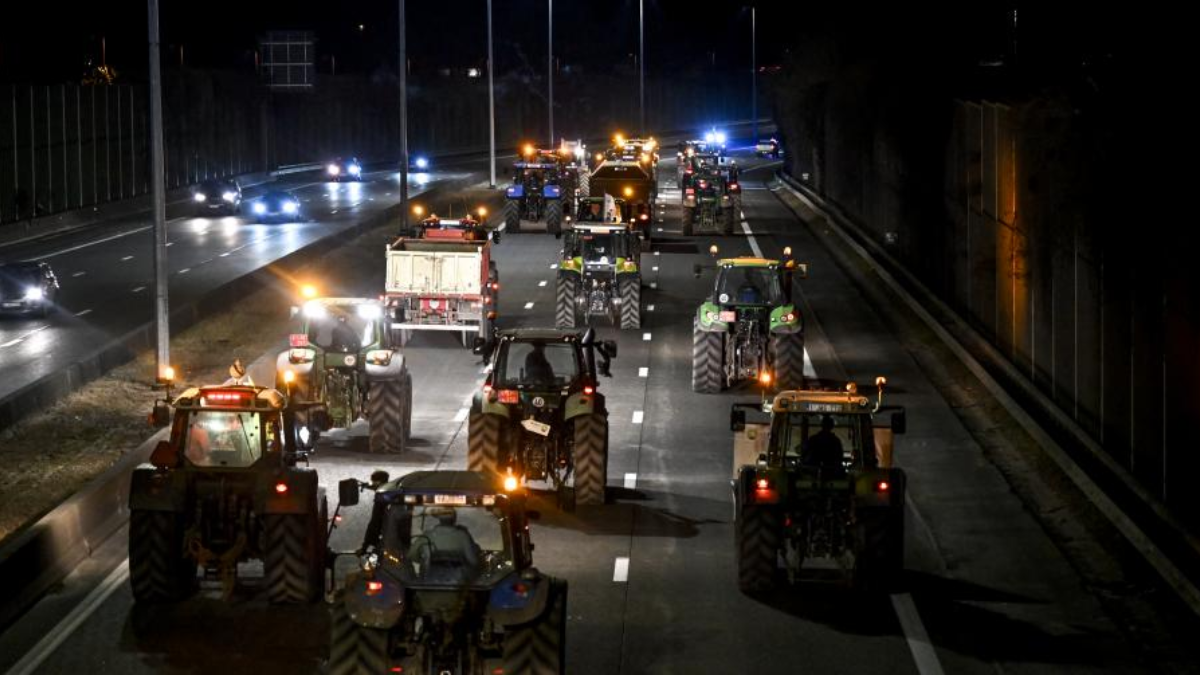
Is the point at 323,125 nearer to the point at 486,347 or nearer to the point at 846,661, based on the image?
the point at 486,347

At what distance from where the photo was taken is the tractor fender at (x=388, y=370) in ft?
93.8

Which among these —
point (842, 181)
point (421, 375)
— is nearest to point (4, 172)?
point (842, 181)

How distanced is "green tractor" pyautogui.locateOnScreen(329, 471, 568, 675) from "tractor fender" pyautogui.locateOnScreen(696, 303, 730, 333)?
64.9 feet

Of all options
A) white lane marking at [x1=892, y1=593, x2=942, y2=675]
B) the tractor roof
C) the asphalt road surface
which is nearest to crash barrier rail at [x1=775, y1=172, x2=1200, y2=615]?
the asphalt road surface

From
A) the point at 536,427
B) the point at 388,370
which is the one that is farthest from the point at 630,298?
the point at 536,427

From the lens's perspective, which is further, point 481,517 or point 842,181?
point 842,181

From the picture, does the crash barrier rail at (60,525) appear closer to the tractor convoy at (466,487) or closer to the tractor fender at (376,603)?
the tractor convoy at (466,487)

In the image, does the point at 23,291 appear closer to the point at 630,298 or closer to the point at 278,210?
the point at 630,298

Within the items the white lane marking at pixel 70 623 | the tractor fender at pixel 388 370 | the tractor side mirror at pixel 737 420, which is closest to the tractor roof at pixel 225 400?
the white lane marking at pixel 70 623

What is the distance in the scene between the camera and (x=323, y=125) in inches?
5389

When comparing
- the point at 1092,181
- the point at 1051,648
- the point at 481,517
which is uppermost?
the point at 1092,181

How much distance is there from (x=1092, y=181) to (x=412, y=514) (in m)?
15.3

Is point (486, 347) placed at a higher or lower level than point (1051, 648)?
higher

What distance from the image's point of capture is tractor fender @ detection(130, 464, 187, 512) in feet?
61.2
